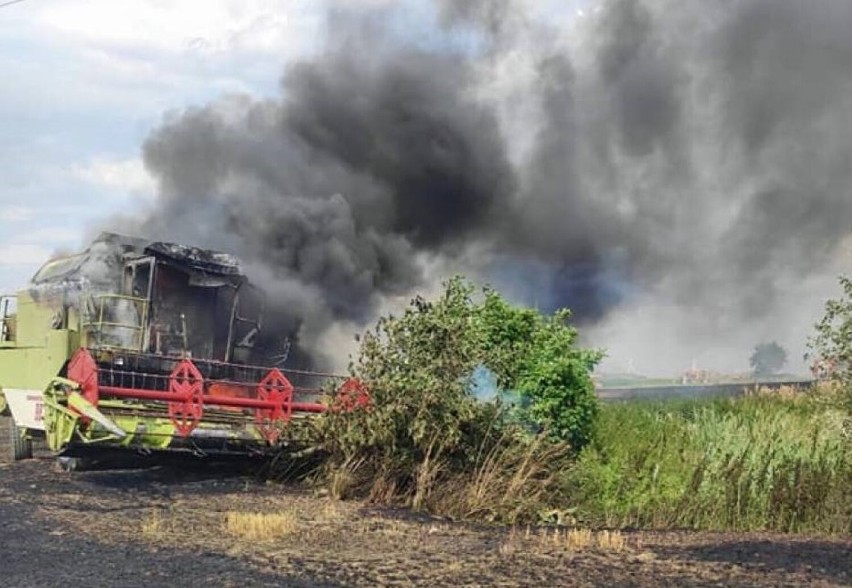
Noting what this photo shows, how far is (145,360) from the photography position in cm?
1362

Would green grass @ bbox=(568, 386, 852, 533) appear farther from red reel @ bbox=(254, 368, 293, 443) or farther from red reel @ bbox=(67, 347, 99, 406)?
red reel @ bbox=(67, 347, 99, 406)

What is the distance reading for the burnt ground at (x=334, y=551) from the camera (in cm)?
710

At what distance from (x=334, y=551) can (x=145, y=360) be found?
21.0 feet

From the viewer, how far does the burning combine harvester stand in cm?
1150

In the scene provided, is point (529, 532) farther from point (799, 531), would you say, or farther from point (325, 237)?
point (325, 237)

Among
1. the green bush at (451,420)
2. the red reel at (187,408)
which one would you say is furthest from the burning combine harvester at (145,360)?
the green bush at (451,420)

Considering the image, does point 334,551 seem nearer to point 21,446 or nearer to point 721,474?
point 721,474

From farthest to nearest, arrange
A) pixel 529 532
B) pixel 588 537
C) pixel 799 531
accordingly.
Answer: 1. pixel 799 531
2. pixel 529 532
3. pixel 588 537

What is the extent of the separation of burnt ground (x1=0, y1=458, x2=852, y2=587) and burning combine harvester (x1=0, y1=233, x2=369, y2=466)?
0.96 meters

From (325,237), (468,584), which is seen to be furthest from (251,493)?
(325,237)

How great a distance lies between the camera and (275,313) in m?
17.1

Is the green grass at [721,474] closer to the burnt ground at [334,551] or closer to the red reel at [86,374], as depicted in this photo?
the burnt ground at [334,551]

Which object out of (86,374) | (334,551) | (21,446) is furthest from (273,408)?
(334,551)

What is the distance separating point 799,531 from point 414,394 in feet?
14.1
